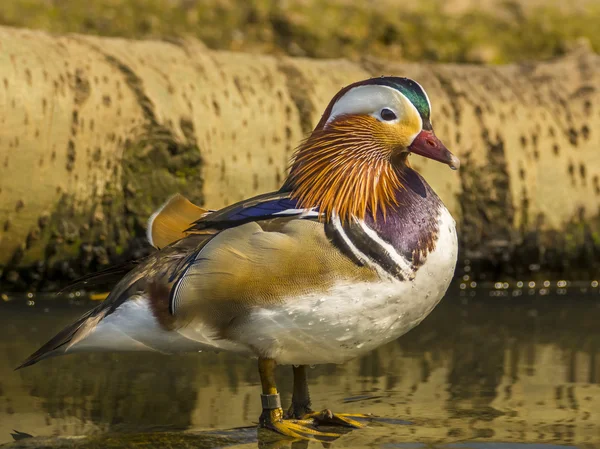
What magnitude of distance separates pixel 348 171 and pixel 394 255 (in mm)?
422

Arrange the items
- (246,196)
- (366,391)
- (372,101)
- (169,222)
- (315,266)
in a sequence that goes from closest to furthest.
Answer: (315,266) < (372,101) < (169,222) < (366,391) < (246,196)

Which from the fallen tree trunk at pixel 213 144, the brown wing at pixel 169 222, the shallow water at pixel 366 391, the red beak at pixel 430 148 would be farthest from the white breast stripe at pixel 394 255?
the fallen tree trunk at pixel 213 144

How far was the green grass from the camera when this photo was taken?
34.2 feet

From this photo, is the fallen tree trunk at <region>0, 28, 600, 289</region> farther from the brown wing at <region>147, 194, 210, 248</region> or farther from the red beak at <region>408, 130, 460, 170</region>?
the red beak at <region>408, 130, 460, 170</region>

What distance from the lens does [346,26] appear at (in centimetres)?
1077

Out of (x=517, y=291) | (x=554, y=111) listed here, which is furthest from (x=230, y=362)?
(x=554, y=111)

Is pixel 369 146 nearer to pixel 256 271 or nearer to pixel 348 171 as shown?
pixel 348 171

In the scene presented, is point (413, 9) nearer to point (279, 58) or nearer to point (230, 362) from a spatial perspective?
point (279, 58)

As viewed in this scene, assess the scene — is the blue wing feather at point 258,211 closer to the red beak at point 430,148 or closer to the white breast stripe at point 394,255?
the white breast stripe at point 394,255

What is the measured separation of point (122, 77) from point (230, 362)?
241 centimetres

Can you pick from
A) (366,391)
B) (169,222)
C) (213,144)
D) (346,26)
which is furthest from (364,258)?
(346,26)

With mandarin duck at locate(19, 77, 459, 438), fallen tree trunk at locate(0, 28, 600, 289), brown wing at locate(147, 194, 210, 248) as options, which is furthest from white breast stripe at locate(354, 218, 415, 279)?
fallen tree trunk at locate(0, 28, 600, 289)

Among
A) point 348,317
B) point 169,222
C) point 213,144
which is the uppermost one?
point 213,144

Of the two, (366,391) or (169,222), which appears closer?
(169,222)
